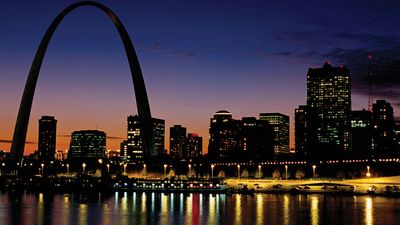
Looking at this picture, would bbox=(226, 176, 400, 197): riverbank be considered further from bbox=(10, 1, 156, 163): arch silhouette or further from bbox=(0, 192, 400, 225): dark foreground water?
bbox=(0, 192, 400, 225): dark foreground water

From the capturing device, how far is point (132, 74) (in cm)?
9625

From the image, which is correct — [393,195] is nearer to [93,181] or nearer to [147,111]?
[147,111]

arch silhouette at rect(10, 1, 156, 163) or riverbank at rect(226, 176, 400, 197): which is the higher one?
arch silhouette at rect(10, 1, 156, 163)

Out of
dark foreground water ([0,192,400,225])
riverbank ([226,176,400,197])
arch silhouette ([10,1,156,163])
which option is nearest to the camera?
dark foreground water ([0,192,400,225])

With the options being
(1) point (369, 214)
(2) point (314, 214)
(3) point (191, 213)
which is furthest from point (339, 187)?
(3) point (191, 213)

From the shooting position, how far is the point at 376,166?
472 feet

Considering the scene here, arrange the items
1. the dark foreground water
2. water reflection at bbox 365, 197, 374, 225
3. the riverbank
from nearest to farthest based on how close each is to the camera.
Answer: the dark foreground water, water reflection at bbox 365, 197, 374, 225, the riverbank

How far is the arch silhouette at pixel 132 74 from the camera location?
91.8 m

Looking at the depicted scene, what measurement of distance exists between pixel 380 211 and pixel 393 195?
36418 mm

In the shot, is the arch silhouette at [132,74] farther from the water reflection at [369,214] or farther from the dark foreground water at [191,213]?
the water reflection at [369,214]

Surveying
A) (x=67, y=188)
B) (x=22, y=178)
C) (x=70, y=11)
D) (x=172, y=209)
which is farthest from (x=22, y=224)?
(x=22, y=178)

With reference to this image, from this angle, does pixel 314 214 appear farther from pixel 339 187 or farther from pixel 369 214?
pixel 339 187

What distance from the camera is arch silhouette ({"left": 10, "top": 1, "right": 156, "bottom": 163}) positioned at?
91.8m

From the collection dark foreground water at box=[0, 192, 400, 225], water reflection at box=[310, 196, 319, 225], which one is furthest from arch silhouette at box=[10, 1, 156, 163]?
water reflection at box=[310, 196, 319, 225]
